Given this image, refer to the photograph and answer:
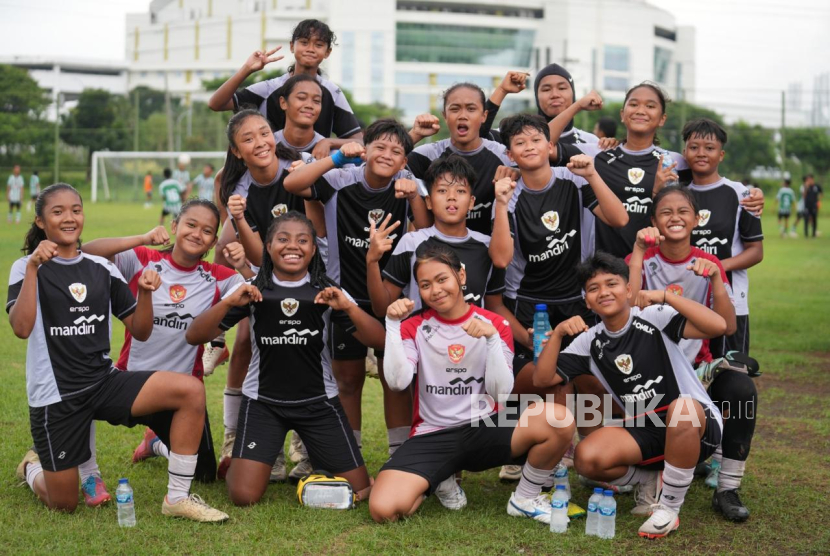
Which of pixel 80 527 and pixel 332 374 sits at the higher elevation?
pixel 332 374

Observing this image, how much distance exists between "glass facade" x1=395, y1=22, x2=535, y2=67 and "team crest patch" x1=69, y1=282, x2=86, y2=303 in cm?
9106

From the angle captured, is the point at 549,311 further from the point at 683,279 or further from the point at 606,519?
the point at 606,519

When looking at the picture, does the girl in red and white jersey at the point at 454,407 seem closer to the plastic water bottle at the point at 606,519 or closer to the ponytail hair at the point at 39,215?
the plastic water bottle at the point at 606,519

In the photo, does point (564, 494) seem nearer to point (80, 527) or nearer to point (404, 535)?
point (404, 535)

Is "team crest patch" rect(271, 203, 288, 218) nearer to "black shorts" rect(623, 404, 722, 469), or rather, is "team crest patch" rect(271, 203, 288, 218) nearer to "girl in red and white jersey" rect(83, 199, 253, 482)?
"girl in red and white jersey" rect(83, 199, 253, 482)

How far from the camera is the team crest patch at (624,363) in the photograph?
516 cm

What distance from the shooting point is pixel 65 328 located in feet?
17.0

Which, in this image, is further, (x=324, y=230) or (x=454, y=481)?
(x=324, y=230)

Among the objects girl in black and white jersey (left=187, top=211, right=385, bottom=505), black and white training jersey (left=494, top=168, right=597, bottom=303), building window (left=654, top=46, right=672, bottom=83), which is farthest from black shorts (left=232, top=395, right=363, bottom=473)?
building window (left=654, top=46, right=672, bottom=83)

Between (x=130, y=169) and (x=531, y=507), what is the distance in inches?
1569

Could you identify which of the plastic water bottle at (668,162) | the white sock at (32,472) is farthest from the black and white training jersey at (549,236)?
the white sock at (32,472)

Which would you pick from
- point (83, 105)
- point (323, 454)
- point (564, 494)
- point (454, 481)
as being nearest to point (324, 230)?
point (323, 454)

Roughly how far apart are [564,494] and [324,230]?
7.49 feet

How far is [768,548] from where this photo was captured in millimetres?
4699
